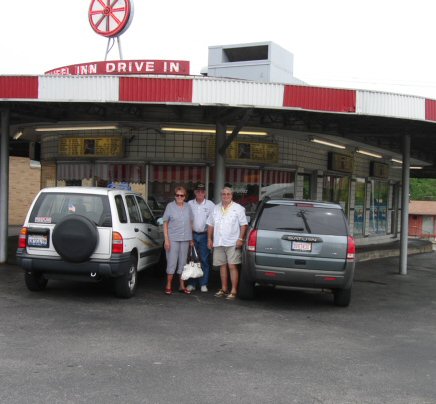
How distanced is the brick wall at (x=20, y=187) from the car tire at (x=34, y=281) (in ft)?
56.9

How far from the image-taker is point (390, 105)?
9.81 meters

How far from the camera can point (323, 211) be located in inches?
318

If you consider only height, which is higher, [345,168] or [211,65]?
[211,65]

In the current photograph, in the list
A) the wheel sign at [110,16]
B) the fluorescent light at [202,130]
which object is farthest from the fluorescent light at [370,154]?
the wheel sign at [110,16]

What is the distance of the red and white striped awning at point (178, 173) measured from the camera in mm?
13852

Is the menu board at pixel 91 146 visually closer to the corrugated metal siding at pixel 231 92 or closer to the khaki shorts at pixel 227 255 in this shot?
the corrugated metal siding at pixel 231 92

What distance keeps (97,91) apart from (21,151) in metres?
13.0

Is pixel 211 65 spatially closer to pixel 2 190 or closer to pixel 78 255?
pixel 2 190

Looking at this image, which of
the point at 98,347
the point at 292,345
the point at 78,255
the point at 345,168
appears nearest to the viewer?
the point at 98,347

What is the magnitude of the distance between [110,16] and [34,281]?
33.2 feet

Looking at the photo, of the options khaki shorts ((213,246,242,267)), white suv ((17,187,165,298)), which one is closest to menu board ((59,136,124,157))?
white suv ((17,187,165,298))

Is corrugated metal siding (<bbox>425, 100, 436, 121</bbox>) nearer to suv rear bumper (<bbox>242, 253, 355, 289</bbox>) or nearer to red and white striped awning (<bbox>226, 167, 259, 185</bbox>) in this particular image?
suv rear bumper (<bbox>242, 253, 355, 289</bbox>)

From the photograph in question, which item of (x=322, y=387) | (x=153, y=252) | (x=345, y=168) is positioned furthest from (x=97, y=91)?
(x=345, y=168)

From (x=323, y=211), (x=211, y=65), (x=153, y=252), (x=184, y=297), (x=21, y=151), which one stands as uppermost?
(x=211, y=65)
